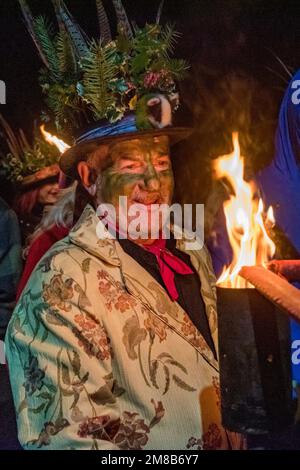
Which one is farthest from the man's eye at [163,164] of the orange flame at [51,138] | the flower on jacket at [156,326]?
the orange flame at [51,138]

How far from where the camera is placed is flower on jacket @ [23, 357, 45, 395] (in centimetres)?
225

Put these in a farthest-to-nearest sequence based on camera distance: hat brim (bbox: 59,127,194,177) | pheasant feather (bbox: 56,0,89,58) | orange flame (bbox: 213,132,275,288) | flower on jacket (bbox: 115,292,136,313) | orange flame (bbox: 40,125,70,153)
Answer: orange flame (bbox: 40,125,70,153)
pheasant feather (bbox: 56,0,89,58)
hat brim (bbox: 59,127,194,177)
flower on jacket (bbox: 115,292,136,313)
orange flame (bbox: 213,132,275,288)

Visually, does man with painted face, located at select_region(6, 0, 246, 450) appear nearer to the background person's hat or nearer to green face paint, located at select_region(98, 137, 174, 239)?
green face paint, located at select_region(98, 137, 174, 239)

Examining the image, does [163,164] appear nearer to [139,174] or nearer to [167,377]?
[139,174]

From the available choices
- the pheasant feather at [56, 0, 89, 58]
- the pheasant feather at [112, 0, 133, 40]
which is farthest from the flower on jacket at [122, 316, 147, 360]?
the pheasant feather at [112, 0, 133, 40]

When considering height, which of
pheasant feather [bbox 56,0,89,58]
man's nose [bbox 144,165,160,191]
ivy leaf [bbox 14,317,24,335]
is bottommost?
ivy leaf [bbox 14,317,24,335]

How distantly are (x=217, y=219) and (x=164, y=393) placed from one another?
167 centimetres

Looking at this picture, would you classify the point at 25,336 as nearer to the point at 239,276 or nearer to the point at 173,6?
the point at 239,276

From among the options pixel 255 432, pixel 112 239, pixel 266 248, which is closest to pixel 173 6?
pixel 112 239

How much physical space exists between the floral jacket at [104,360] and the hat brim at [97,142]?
37cm

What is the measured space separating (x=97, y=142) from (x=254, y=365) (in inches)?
56.9

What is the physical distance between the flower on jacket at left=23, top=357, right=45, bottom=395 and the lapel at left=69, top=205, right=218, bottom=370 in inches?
22.0

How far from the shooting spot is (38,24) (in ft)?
10.6
